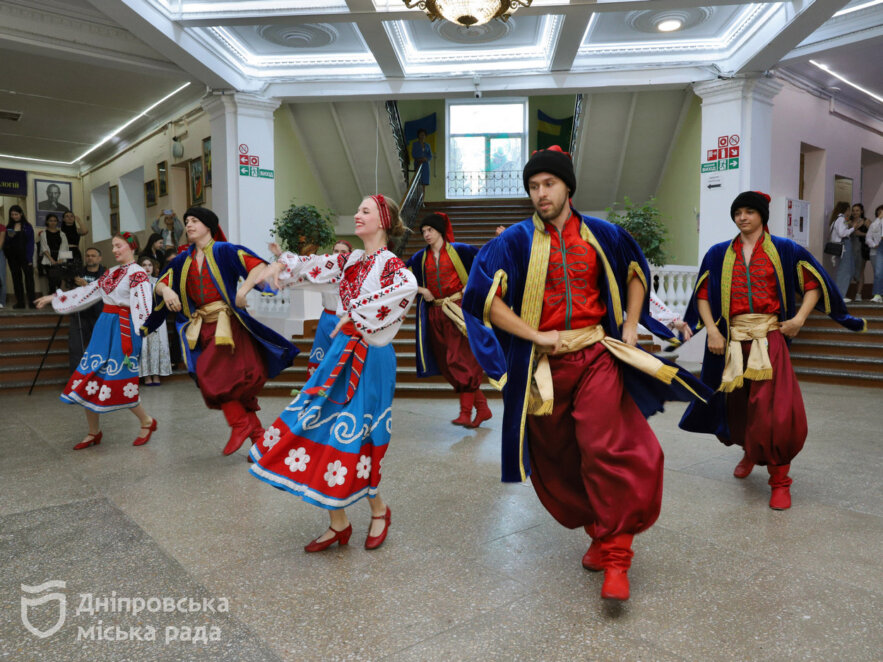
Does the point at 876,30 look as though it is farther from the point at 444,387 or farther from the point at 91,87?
the point at 91,87

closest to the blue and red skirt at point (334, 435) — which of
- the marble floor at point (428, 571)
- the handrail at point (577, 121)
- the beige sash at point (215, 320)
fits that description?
the marble floor at point (428, 571)

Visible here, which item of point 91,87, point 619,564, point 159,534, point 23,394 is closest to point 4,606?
point 159,534

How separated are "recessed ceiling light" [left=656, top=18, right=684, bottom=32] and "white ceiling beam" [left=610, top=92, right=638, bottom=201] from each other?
8.37 ft

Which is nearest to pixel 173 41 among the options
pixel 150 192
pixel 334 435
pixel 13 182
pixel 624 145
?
pixel 150 192

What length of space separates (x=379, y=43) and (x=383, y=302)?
6.87 metres

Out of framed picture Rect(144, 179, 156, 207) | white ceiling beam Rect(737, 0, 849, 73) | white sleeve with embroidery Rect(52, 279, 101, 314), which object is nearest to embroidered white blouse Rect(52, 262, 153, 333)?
white sleeve with embroidery Rect(52, 279, 101, 314)

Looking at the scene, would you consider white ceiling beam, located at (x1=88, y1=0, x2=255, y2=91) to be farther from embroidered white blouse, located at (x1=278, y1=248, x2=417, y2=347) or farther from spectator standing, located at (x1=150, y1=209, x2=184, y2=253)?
embroidered white blouse, located at (x1=278, y1=248, x2=417, y2=347)

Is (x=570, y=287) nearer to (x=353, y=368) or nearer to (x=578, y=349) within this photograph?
(x=578, y=349)

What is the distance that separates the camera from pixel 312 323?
873cm

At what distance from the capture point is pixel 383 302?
272cm

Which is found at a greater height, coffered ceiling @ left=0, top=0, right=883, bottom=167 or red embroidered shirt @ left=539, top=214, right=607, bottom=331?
coffered ceiling @ left=0, top=0, right=883, bottom=167

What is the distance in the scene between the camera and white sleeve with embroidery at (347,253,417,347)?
2.72 meters

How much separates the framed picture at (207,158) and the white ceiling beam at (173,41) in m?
1.50

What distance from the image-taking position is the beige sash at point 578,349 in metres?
2.34
